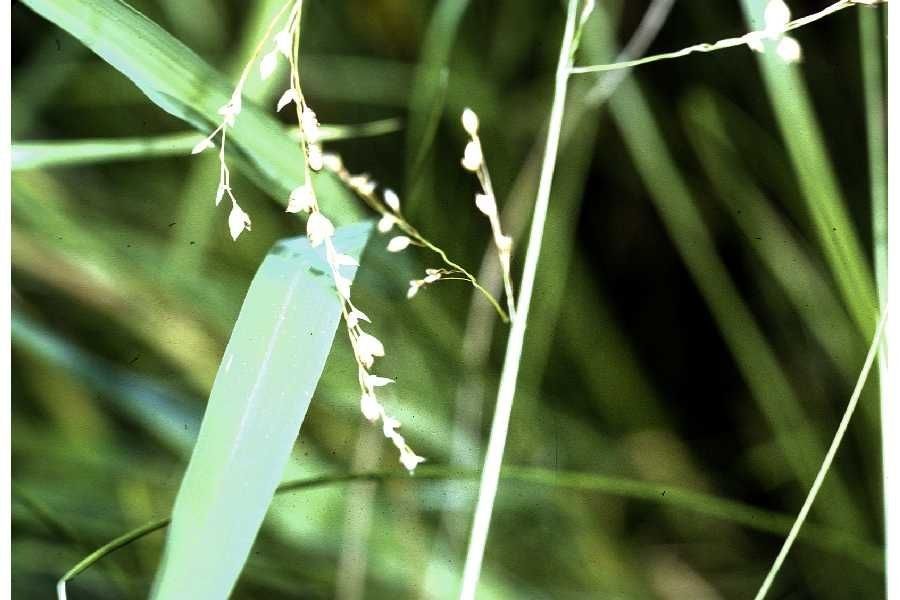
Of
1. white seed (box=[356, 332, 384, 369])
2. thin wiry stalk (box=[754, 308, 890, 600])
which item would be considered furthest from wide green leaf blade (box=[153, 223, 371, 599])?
thin wiry stalk (box=[754, 308, 890, 600])

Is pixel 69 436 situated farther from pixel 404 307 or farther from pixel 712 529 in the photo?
pixel 712 529

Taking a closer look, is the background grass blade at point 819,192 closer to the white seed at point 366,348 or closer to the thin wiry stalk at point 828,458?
the thin wiry stalk at point 828,458
